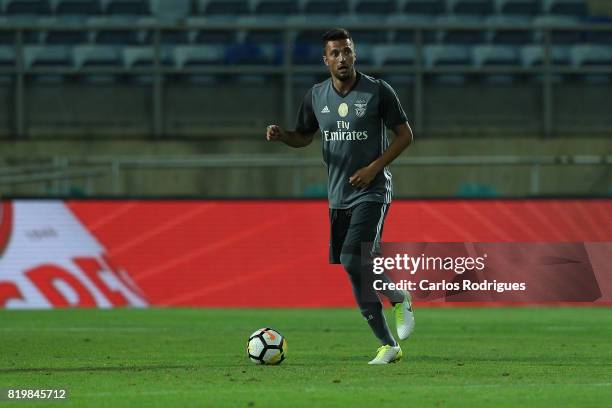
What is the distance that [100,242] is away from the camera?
17.0 meters

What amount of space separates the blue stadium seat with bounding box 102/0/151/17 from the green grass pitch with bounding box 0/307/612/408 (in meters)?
8.21

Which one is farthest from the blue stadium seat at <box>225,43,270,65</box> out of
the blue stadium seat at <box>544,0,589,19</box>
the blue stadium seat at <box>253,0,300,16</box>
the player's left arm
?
the player's left arm

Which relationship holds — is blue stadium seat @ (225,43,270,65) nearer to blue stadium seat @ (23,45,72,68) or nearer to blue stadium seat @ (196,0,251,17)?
blue stadium seat @ (196,0,251,17)

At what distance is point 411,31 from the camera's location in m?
21.5

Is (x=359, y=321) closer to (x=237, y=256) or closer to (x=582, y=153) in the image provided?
(x=237, y=256)

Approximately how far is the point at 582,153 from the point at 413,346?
33.4ft

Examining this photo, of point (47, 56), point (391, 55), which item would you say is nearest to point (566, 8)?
point (391, 55)

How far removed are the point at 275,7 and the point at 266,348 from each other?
556 inches

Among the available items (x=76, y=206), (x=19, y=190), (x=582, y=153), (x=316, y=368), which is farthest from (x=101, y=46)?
(x=316, y=368)

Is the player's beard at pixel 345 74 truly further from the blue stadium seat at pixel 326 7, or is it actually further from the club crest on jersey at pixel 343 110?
the blue stadium seat at pixel 326 7

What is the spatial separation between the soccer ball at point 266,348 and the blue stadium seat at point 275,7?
13.9 m

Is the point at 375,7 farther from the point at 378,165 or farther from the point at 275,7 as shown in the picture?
the point at 378,165

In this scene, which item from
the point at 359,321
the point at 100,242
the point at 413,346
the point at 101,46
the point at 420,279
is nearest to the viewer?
the point at 420,279

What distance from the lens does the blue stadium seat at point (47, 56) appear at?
21.1m
